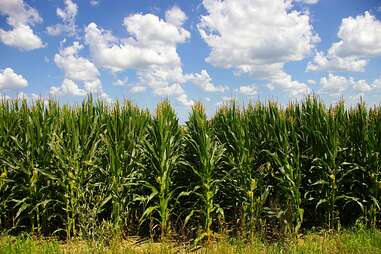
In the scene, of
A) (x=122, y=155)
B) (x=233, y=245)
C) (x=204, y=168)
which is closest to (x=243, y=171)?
(x=204, y=168)

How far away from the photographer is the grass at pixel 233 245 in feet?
22.3

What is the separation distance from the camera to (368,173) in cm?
901

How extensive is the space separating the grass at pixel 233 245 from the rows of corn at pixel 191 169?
319 mm

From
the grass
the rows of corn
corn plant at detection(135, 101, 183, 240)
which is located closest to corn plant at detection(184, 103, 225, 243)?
the rows of corn

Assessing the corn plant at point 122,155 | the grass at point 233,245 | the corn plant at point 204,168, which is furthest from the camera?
the corn plant at point 122,155

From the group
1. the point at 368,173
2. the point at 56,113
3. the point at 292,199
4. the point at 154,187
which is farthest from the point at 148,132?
the point at 368,173

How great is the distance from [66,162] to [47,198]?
3.51ft

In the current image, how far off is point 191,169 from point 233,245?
6.30 feet

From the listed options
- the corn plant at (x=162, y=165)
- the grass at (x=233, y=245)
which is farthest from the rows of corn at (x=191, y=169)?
the grass at (x=233, y=245)

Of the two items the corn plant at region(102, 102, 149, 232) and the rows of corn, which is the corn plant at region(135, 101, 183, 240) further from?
the corn plant at region(102, 102, 149, 232)

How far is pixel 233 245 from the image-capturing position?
7.67 metres

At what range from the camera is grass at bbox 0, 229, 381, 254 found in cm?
681

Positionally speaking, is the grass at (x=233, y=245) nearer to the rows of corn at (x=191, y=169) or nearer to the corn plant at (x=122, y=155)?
the rows of corn at (x=191, y=169)

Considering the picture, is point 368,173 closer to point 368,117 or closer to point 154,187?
point 368,117
